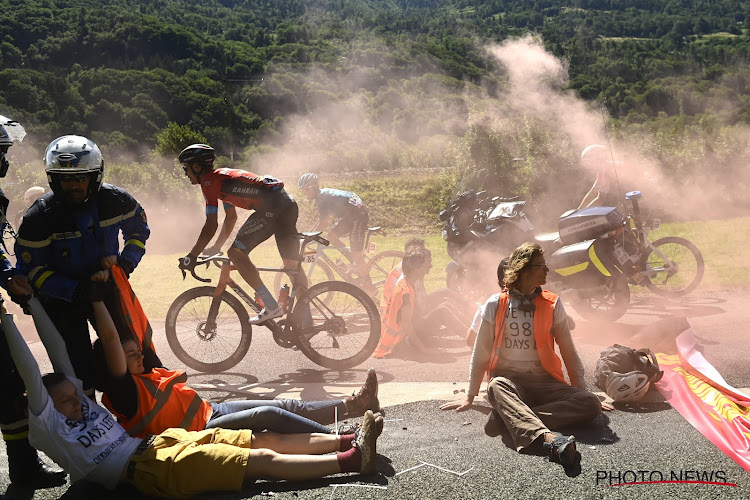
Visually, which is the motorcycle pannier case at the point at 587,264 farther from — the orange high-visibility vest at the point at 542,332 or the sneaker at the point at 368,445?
the sneaker at the point at 368,445

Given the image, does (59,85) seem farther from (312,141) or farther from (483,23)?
(483,23)

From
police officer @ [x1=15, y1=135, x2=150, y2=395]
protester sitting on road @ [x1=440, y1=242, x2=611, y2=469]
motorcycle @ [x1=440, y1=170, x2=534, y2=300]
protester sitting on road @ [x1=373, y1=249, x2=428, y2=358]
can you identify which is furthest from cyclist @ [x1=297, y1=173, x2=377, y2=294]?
police officer @ [x1=15, y1=135, x2=150, y2=395]

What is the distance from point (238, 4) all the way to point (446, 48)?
125 ft

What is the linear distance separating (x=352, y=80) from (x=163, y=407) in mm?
77608

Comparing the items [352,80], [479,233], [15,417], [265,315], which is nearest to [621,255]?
[479,233]

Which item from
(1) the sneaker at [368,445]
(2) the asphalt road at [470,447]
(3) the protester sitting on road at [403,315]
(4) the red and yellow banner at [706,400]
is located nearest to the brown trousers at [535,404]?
(2) the asphalt road at [470,447]

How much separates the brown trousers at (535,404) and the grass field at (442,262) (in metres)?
3.55

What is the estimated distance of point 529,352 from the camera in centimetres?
534

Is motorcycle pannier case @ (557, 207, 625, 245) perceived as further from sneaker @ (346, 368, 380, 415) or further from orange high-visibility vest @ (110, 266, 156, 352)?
orange high-visibility vest @ (110, 266, 156, 352)

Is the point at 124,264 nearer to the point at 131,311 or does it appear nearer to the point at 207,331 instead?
the point at 131,311

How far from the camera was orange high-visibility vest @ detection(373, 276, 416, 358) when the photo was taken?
7.55 metres

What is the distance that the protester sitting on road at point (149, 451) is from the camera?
4.22m

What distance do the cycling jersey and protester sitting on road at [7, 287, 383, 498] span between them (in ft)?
9.42

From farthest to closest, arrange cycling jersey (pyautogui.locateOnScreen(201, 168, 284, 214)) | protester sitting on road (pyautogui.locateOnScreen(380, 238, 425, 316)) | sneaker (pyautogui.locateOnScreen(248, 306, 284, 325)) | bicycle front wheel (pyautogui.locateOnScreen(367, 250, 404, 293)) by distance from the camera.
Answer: bicycle front wheel (pyautogui.locateOnScreen(367, 250, 404, 293)) → protester sitting on road (pyautogui.locateOnScreen(380, 238, 425, 316)) → cycling jersey (pyautogui.locateOnScreen(201, 168, 284, 214)) → sneaker (pyautogui.locateOnScreen(248, 306, 284, 325))
